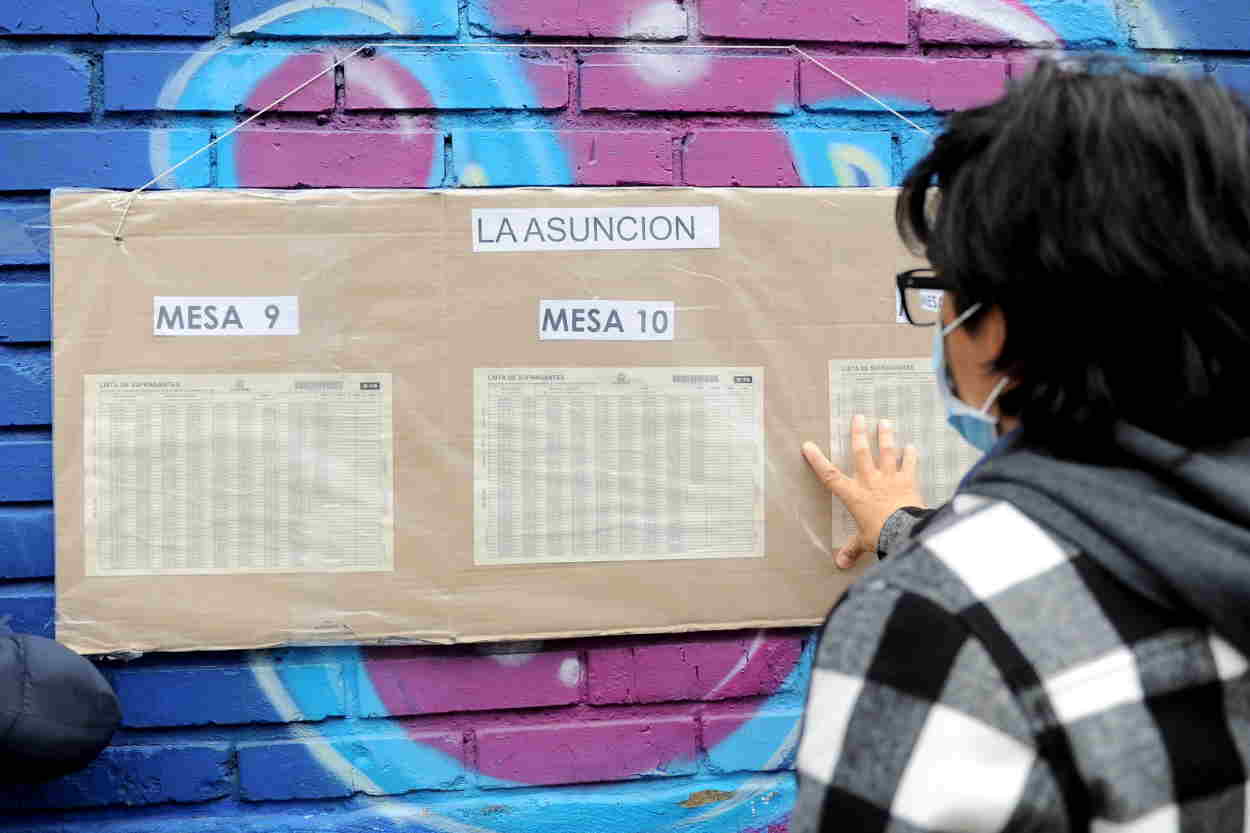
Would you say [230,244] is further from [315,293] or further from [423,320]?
[423,320]

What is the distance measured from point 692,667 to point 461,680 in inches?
14.7

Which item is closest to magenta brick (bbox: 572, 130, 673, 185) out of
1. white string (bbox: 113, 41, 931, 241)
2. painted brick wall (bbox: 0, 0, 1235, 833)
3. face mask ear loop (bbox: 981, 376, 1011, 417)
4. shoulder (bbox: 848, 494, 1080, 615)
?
painted brick wall (bbox: 0, 0, 1235, 833)

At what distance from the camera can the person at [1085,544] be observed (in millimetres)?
768

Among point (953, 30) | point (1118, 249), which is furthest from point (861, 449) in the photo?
point (1118, 249)

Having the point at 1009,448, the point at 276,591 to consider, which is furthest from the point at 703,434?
the point at 1009,448

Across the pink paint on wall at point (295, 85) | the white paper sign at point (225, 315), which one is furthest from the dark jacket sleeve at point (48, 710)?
the pink paint on wall at point (295, 85)

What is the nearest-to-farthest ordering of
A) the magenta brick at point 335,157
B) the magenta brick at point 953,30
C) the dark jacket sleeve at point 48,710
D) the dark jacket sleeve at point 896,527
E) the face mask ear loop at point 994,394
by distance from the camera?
the face mask ear loop at point 994,394 < the dark jacket sleeve at point 48,710 < the dark jacket sleeve at point 896,527 < the magenta brick at point 335,157 < the magenta brick at point 953,30

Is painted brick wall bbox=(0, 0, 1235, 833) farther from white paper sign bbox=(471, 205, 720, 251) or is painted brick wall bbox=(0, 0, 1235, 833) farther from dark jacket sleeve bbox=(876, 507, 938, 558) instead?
dark jacket sleeve bbox=(876, 507, 938, 558)

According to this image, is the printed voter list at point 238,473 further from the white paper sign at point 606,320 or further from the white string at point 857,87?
the white string at point 857,87

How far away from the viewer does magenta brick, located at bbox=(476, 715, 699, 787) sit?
1.70 m

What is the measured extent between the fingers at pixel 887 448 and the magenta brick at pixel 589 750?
1.71ft

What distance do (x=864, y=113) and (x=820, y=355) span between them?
1.34ft

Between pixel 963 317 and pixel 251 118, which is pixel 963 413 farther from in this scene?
A: pixel 251 118

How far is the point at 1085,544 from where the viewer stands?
2.60 feet
